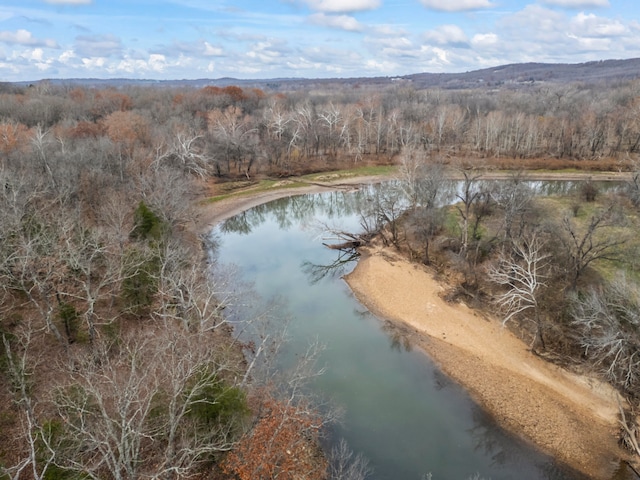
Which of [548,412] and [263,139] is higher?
[263,139]

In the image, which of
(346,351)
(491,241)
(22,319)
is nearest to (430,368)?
(346,351)

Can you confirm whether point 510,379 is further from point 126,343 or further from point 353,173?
point 353,173

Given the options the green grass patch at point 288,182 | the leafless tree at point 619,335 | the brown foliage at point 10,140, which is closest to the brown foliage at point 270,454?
the leafless tree at point 619,335

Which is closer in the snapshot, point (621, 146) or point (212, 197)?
→ point (212, 197)

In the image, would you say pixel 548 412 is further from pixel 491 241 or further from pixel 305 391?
pixel 491 241

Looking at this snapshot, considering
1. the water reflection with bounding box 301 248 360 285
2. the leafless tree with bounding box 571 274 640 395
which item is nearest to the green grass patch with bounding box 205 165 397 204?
the water reflection with bounding box 301 248 360 285

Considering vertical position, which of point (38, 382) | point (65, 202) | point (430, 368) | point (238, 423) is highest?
point (65, 202)

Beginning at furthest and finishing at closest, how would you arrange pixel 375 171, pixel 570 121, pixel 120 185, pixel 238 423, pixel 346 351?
1. pixel 570 121
2. pixel 375 171
3. pixel 120 185
4. pixel 346 351
5. pixel 238 423

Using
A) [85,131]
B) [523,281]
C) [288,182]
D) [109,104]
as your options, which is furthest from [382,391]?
[109,104]
